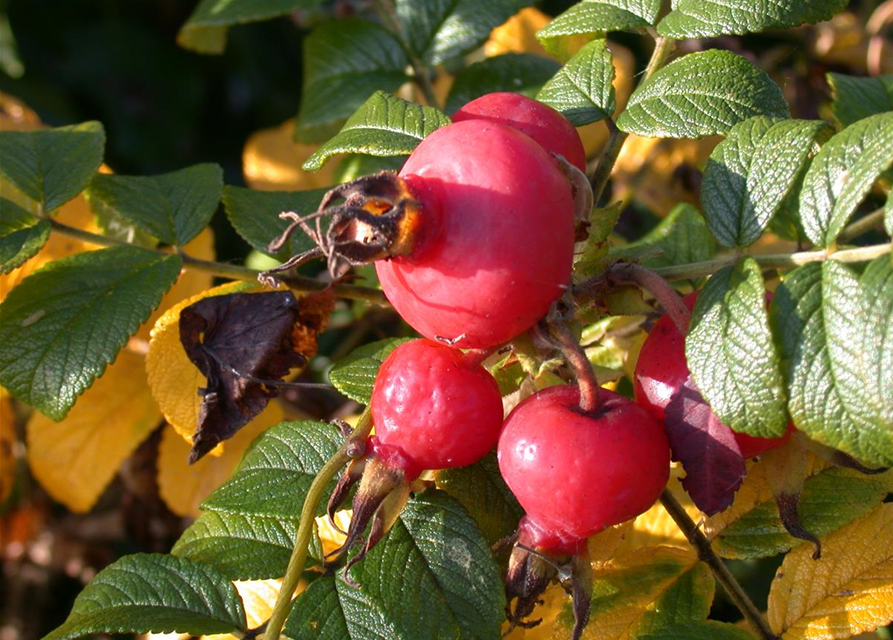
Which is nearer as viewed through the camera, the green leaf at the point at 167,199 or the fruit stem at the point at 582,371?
the fruit stem at the point at 582,371

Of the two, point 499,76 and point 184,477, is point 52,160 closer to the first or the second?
point 184,477

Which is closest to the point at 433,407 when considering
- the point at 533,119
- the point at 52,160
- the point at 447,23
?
the point at 533,119

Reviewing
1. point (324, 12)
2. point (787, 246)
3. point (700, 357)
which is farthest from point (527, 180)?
point (324, 12)

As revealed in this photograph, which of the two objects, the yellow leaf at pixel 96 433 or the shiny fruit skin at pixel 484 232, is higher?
the shiny fruit skin at pixel 484 232

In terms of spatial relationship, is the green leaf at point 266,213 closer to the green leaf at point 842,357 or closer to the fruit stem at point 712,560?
the fruit stem at point 712,560

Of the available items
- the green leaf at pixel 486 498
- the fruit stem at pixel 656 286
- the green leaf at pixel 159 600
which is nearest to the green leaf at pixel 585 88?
the fruit stem at pixel 656 286

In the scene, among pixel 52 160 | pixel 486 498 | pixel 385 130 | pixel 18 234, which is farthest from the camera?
pixel 52 160

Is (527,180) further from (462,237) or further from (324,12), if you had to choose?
→ (324,12)

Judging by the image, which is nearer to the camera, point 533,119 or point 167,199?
point 533,119
